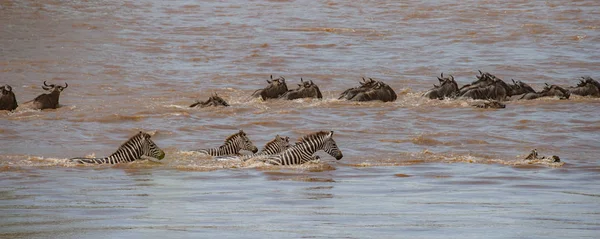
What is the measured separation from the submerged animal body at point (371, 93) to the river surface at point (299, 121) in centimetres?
35

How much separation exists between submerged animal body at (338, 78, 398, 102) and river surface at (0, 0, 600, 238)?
1.15 ft

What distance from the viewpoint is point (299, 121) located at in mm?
23016

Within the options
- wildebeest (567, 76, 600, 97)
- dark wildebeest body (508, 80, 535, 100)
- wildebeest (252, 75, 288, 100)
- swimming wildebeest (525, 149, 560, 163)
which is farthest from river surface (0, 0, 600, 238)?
dark wildebeest body (508, 80, 535, 100)

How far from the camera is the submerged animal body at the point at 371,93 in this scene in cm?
2588

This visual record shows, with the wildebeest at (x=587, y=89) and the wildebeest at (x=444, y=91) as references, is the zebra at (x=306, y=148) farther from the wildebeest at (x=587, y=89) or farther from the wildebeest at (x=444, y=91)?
the wildebeest at (x=587, y=89)

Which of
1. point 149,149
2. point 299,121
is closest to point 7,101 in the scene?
point 299,121

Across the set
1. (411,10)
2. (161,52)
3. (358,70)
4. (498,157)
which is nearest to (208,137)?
(498,157)

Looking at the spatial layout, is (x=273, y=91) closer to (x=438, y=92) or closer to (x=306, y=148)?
(x=438, y=92)

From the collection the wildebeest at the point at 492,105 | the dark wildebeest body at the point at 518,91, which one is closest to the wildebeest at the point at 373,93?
the wildebeest at the point at 492,105

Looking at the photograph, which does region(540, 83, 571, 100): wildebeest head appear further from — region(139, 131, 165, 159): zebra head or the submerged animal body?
region(139, 131, 165, 159): zebra head

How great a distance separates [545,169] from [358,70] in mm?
15842

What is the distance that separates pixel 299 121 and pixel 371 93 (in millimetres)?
3381

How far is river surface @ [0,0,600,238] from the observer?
38.7ft

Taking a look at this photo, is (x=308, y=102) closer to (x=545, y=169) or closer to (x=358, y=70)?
(x=358, y=70)
